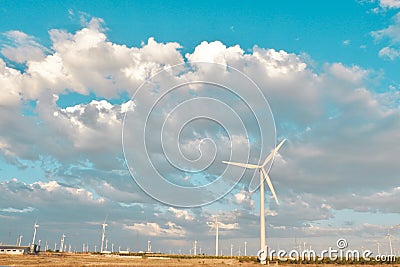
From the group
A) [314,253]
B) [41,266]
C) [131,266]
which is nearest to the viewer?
[41,266]

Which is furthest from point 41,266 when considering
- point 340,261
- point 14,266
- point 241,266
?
point 340,261

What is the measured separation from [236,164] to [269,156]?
12477 millimetres

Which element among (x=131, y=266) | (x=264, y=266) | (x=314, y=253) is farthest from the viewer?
(x=314, y=253)

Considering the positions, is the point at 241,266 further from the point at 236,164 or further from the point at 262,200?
the point at 236,164

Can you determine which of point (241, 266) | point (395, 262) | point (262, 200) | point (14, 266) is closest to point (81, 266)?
point (14, 266)

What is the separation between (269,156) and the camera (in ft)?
410

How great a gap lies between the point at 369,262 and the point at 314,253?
28995 mm

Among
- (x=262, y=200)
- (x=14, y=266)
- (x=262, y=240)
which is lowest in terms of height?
(x=14, y=266)

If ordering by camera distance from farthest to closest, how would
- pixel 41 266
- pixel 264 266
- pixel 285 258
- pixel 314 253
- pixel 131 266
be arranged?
1. pixel 285 258
2. pixel 314 253
3. pixel 264 266
4. pixel 131 266
5. pixel 41 266

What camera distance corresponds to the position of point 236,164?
119188 millimetres

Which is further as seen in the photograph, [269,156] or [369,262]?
[369,262]

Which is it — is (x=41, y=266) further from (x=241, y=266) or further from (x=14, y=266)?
(x=241, y=266)

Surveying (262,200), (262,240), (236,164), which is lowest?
(262,240)

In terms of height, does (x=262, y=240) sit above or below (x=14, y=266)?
above
